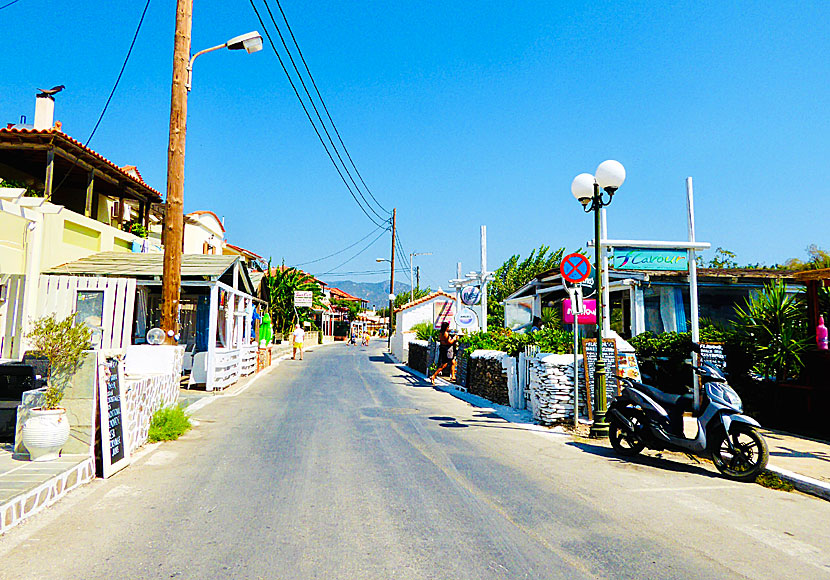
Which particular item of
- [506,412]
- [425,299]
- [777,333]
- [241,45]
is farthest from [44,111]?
[425,299]

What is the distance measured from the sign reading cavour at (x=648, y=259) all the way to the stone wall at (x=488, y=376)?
342cm

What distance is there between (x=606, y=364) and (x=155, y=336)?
27.0 feet

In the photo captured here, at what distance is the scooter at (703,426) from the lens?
6.78 m

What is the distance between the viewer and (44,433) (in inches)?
231

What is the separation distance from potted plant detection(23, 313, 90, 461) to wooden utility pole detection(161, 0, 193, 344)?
180 inches

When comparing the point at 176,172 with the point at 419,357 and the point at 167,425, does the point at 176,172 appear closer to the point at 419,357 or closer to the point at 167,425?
the point at 167,425

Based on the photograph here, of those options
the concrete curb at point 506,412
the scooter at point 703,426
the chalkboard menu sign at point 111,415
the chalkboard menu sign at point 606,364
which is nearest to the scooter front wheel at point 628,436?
the scooter at point 703,426

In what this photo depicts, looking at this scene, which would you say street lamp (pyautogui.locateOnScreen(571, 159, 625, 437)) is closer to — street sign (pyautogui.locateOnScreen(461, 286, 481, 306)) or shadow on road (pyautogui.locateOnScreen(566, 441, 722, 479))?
shadow on road (pyautogui.locateOnScreen(566, 441, 722, 479))

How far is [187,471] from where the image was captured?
→ 6.83 metres

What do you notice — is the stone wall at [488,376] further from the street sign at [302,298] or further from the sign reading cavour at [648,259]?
the street sign at [302,298]

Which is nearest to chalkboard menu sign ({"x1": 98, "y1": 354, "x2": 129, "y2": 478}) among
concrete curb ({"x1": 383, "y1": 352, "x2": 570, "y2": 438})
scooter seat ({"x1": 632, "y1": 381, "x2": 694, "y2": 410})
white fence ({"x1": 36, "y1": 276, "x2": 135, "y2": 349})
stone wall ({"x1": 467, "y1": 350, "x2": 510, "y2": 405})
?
white fence ({"x1": 36, "y1": 276, "x2": 135, "y2": 349})

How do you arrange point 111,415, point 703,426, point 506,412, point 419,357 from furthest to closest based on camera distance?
point 419,357, point 506,412, point 703,426, point 111,415

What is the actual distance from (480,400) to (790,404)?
22.2ft

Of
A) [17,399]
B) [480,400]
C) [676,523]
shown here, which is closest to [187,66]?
[17,399]
